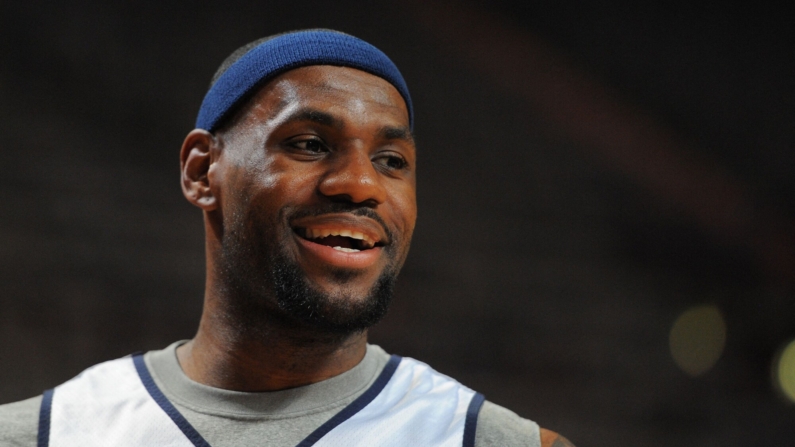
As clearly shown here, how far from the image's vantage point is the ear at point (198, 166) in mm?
1502

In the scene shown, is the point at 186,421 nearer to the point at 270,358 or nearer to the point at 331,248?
the point at 270,358

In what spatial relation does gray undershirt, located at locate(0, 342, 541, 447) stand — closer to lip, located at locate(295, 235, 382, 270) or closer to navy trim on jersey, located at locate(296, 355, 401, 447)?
navy trim on jersey, located at locate(296, 355, 401, 447)

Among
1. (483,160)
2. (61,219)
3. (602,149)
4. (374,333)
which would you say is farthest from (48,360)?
(602,149)

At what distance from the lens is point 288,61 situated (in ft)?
4.73

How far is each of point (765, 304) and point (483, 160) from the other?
4.00 feet

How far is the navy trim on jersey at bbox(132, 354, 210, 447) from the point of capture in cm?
133

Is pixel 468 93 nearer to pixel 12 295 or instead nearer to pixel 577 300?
pixel 577 300

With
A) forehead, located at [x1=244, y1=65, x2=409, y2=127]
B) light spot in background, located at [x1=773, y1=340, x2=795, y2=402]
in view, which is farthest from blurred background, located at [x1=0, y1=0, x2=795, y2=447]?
forehead, located at [x1=244, y1=65, x2=409, y2=127]

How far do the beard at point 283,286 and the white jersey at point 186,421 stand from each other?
0.16m

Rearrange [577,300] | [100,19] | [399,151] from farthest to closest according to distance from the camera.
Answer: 1. [577,300]
2. [100,19]
3. [399,151]

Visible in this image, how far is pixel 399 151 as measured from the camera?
1.45 m

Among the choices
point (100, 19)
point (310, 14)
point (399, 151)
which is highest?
point (310, 14)

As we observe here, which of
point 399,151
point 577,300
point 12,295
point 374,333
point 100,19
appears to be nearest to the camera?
point 399,151

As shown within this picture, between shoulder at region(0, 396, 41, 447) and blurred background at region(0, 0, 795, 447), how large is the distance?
1.30 metres
